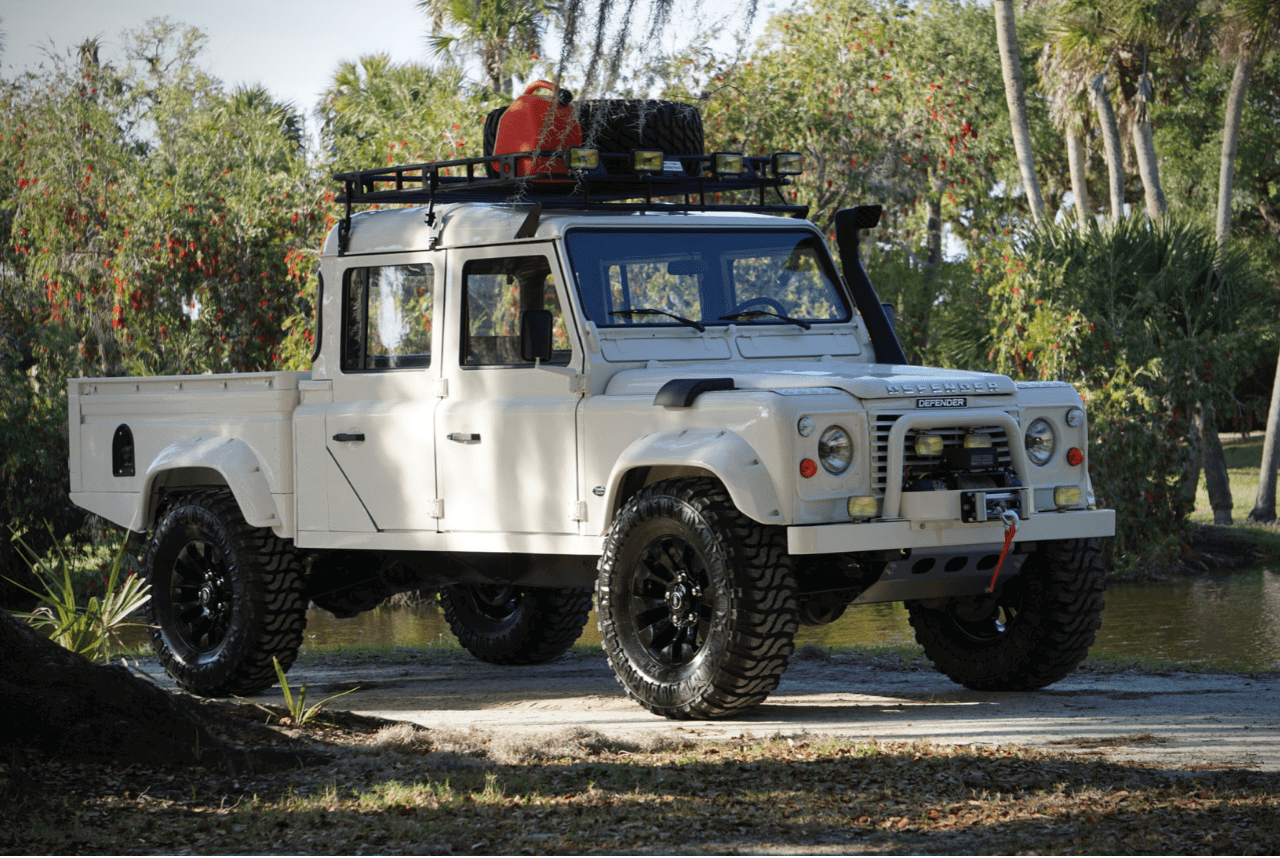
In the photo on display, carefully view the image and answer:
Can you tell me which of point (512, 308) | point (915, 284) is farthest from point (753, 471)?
point (915, 284)

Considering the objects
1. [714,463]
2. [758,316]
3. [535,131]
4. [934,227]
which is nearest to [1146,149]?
[934,227]

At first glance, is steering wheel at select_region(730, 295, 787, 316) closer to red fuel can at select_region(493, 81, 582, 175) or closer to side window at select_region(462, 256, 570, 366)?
side window at select_region(462, 256, 570, 366)

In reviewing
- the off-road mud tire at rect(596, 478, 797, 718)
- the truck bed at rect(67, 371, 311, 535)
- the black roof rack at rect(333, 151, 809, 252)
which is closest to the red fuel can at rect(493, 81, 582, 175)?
the black roof rack at rect(333, 151, 809, 252)

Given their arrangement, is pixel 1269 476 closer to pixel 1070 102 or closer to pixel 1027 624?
pixel 1070 102

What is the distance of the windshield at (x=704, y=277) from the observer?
8.19 meters

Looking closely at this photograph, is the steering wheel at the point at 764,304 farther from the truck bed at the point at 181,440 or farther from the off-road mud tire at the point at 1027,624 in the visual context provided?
the truck bed at the point at 181,440

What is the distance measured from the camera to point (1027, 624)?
809 cm

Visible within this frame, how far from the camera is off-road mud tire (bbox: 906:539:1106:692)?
7.93 metres

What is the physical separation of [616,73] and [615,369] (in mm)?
1675

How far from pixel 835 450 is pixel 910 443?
411 mm

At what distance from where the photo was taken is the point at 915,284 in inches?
1043

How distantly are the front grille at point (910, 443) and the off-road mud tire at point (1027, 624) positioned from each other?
714mm

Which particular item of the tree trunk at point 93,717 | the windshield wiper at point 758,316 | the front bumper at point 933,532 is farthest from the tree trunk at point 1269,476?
the tree trunk at point 93,717

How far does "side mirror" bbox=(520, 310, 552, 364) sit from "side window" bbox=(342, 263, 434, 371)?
1081 mm
